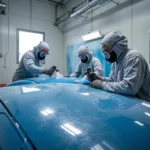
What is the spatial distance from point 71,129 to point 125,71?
91 cm

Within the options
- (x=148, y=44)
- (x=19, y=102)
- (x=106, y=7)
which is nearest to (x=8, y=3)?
(x=106, y=7)

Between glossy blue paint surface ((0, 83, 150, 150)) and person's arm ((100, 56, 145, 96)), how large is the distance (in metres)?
0.35

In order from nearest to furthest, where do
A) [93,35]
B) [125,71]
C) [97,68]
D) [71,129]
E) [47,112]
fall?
[71,129] → [47,112] → [125,71] → [97,68] → [93,35]

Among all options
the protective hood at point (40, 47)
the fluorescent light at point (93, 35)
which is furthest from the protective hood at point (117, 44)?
the fluorescent light at point (93, 35)

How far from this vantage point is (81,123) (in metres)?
0.57

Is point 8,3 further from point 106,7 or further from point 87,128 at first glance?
point 87,128

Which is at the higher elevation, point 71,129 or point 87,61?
point 87,61

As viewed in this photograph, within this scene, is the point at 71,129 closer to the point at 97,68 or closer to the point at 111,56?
the point at 111,56

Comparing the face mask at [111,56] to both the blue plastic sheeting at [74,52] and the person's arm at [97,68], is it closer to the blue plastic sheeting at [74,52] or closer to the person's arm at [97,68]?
the person's arm at [97,68]

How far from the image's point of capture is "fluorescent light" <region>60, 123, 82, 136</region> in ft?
1.69

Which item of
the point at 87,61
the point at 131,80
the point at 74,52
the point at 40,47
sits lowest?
the point at 131,80

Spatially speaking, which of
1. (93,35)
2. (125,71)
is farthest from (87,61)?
(125,71)

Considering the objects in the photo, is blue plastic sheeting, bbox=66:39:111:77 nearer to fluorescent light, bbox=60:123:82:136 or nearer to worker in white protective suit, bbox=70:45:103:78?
worker in white protective suit, bbox=70:45:103:78

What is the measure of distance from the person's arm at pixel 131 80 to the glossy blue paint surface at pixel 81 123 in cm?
35
